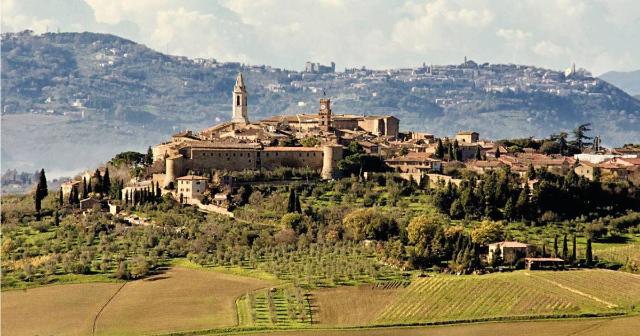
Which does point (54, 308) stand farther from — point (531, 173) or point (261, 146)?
point (531, 173)

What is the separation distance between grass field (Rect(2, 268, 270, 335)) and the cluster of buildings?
13.7 m

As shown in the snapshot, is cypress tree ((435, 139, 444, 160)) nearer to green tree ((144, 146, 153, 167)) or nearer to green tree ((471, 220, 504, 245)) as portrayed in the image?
green tree ((144, 146, 153, 167))

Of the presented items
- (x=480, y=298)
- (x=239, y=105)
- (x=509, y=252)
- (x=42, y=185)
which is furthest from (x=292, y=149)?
(x=480, y=298)

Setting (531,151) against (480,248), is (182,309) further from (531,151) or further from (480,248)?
(531,151)

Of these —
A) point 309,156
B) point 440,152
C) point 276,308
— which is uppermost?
point 440,152

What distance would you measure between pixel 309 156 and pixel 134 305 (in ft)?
82.5

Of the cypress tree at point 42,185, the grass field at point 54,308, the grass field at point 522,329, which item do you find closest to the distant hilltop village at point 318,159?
the cypress tree at point 42,185

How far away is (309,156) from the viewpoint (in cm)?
7331

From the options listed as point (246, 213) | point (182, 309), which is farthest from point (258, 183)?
point (182, 309)

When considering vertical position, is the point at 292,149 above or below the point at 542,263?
above

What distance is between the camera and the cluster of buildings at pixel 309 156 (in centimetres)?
6956

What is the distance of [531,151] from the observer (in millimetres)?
85250

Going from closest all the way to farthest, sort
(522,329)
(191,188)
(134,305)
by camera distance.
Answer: (522,329), (134,305), (191,188)

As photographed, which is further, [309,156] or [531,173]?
[309,156]
